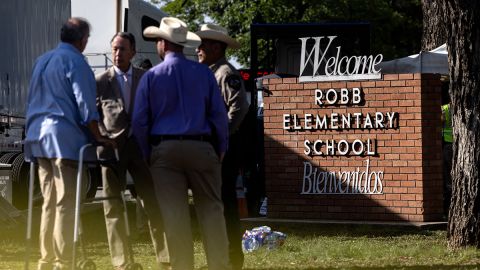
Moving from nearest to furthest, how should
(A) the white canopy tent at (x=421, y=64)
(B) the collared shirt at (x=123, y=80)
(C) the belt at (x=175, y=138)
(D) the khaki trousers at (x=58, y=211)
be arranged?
(C) the belt at (x=175, y=138)
(D) the khaki trousers at (x=58, y=211)
(B) the collared shirt at (x=123, y=80)
(A) the white canopy tent at (x=421, y=64)

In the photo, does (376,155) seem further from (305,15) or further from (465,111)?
(305,15)

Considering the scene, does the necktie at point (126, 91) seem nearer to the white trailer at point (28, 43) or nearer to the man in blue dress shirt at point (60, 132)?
the man in blue dress shirt at point (60, 132)

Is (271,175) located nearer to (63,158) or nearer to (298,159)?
(298,159)

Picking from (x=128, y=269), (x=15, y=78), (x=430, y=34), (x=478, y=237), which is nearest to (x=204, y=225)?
(x=128, y=269)

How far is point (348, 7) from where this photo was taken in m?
45.5

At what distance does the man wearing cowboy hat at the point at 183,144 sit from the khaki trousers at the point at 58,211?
61cm

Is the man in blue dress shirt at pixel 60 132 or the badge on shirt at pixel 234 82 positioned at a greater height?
the badge on shirt at pixel 234 82

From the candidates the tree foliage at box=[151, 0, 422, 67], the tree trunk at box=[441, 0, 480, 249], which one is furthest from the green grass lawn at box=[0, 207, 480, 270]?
the tree foliage at box=[151, 0, 422, 67]

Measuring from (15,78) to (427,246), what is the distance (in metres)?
8.83

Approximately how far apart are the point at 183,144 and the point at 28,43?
11470 millimetres

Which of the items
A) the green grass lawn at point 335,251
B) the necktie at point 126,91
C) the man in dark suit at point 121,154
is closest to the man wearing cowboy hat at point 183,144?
the man in dark suit at point 121,154

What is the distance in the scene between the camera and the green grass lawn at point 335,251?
1073 cm

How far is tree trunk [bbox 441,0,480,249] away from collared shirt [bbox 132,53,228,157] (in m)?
3.67

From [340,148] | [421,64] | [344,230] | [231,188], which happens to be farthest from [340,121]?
[231,188]
